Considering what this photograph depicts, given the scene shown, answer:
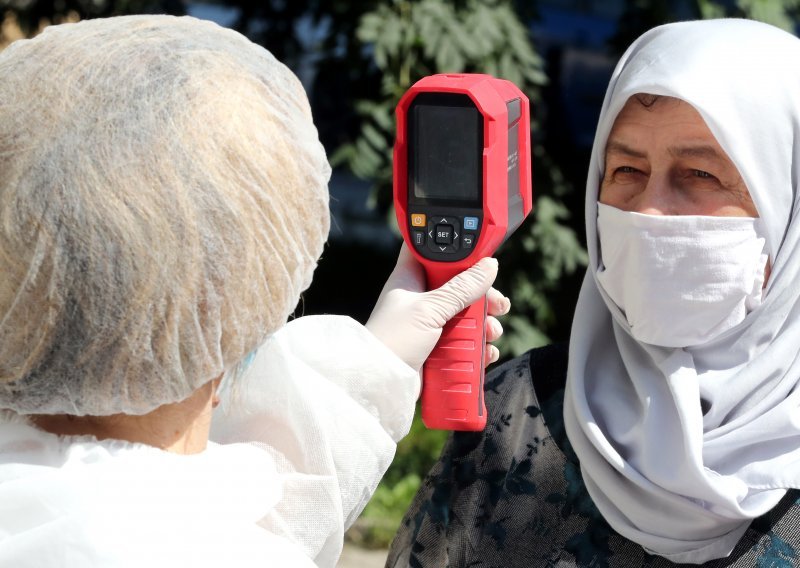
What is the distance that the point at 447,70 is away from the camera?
4559 millimetres

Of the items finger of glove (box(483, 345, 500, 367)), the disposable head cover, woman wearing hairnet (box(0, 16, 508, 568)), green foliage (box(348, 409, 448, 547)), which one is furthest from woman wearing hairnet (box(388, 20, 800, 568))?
green foliage (box(348, 409, 448, 547))

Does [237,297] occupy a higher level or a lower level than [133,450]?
higher

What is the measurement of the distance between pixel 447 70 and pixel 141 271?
11.3 ft

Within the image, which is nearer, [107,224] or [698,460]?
[107,224]

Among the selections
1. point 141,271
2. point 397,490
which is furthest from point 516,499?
point 397,490

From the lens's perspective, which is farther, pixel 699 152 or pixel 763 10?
pixel 763 10

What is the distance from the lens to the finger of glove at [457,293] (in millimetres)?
1850

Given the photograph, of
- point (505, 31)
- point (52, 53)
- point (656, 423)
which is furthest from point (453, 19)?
point (52, 53)

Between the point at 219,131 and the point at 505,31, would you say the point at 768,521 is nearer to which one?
the point at 219,131

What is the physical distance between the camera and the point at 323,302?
8.02 m

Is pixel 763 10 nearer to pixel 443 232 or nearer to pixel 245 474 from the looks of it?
pixel 443 232

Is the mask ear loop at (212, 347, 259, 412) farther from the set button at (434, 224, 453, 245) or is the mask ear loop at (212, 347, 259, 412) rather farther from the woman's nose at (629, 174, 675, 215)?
the woman's nose at (629, 174, 675, 215)

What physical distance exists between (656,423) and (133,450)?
105 centimetres

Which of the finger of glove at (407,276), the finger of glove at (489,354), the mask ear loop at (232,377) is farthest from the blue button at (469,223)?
the mask ear loop at (232,377)
